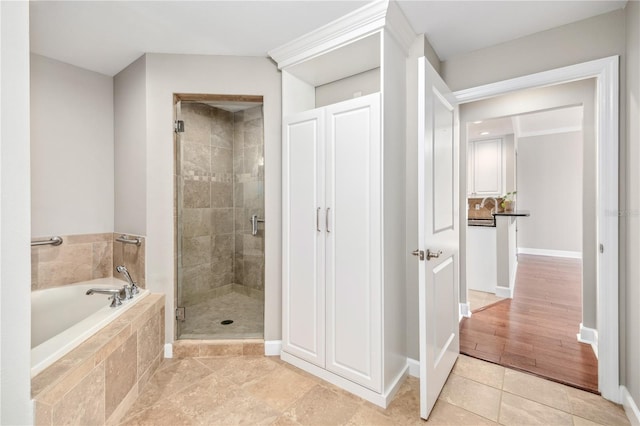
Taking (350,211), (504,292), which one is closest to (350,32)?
(350,211)

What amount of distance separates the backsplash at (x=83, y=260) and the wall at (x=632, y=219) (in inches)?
128

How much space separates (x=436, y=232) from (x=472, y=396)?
1.07 meters

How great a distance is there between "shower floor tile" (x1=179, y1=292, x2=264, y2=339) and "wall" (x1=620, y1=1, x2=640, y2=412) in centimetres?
241

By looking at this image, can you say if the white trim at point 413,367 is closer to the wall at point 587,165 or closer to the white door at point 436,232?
the white door at point 436,232

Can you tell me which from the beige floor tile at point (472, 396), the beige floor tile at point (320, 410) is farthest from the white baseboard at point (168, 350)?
the beige floor tile at point (472, 396)

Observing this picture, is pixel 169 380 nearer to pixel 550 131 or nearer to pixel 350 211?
pixel 350 211

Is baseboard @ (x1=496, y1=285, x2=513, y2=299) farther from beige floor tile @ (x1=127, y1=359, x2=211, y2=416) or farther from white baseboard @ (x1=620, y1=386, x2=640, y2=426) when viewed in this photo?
beige floor tile @ (x1=127, y1=359, x2=211, y2=416)

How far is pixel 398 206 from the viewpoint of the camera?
6.52 ft

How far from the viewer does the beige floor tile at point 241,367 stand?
6.72 ft

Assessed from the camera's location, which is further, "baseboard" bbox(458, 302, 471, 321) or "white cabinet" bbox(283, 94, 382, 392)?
"baseboard" bbox(458, 302, 471, 321)

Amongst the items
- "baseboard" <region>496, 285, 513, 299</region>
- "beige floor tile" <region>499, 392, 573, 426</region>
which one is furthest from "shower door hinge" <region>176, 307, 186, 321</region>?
"baseboard" <region>496, 285, 513, 299</region>

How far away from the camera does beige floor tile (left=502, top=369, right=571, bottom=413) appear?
69.2 inches

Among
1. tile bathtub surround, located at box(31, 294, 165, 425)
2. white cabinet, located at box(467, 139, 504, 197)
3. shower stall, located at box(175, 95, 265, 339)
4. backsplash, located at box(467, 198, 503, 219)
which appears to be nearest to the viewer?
tile bathtub surround, located at box(31, 294, 165, 425)

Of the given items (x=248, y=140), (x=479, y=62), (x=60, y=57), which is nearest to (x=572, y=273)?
(x=479, y=62)
